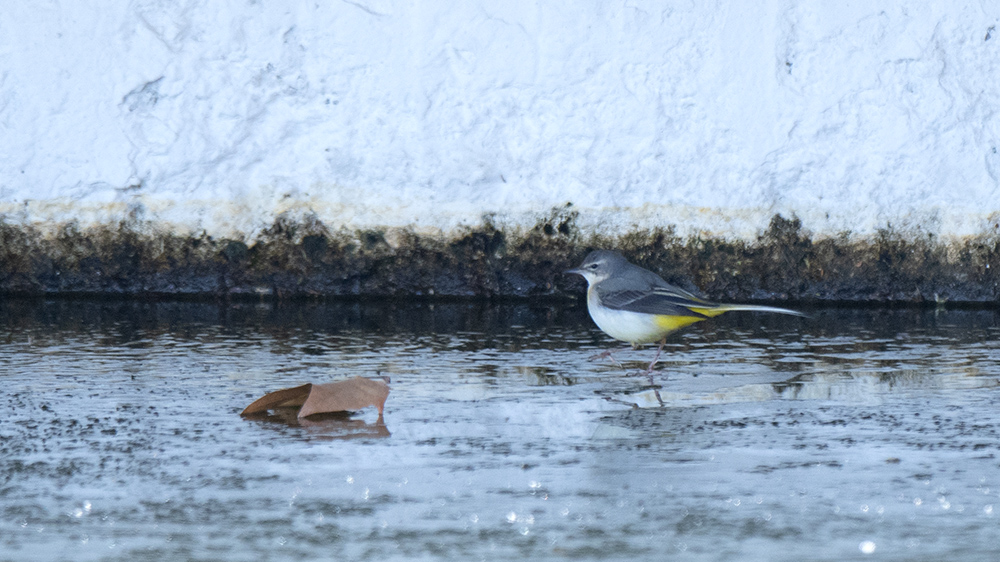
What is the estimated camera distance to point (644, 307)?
5152 mm

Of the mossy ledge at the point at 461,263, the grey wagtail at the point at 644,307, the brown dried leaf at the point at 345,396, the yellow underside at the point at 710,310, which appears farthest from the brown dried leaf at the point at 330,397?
the mossy ledge at the point at 461,263

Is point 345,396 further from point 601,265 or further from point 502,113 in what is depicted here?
point 502,113

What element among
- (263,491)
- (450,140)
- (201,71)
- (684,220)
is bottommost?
(263,491)

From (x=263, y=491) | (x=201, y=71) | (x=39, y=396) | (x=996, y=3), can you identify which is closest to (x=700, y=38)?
(x=996, y=3)

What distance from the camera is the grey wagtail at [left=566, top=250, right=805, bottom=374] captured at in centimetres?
509

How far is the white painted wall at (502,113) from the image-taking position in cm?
765

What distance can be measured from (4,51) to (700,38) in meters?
5.03

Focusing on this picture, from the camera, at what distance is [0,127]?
809 cm

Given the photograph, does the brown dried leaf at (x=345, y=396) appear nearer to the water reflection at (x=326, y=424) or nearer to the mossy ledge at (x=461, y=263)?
the water reflection at (x=326, y=424)

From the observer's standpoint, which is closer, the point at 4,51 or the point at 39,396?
the point at 39,396

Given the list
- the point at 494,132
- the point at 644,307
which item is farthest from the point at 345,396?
the point at 494,132

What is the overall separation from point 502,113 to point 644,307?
3218 millimetres

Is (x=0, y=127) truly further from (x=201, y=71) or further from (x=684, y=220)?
(x=684, y=220)

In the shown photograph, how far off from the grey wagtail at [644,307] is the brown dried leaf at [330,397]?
147cm
